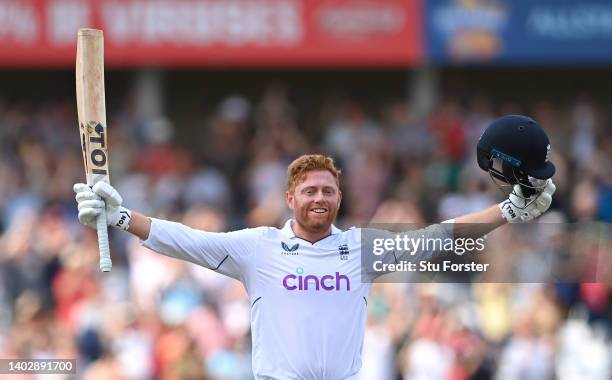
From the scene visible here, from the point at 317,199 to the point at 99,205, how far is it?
1.31 metres

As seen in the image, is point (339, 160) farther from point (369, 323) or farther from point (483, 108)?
point (369, 323)

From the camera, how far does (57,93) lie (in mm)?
21625

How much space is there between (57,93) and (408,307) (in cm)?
918

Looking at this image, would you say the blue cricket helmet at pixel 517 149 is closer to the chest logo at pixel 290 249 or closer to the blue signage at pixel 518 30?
the chest logo at pixel 290 249

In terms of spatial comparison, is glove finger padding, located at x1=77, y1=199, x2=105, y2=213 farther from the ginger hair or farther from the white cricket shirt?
the ginger hair

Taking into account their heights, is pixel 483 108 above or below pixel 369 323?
above

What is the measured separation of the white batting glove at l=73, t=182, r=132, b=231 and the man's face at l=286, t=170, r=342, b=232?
1.04 meters

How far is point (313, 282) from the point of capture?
28.7ft

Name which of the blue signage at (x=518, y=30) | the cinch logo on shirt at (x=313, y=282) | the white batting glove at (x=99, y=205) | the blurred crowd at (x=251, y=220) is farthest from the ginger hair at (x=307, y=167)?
the blue signage at (x=518, y=30)

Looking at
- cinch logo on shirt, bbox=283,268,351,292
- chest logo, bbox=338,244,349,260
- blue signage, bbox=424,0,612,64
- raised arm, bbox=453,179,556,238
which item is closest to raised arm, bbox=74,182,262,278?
cinch logo on shirt, bbox=283,268,351,292

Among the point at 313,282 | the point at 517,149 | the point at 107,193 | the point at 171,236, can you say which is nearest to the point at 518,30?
the point at 517,149

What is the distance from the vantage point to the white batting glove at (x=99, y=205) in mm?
8391

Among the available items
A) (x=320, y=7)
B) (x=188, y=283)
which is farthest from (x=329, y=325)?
(x=320, y=7)

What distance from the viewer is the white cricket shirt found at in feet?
28.3
